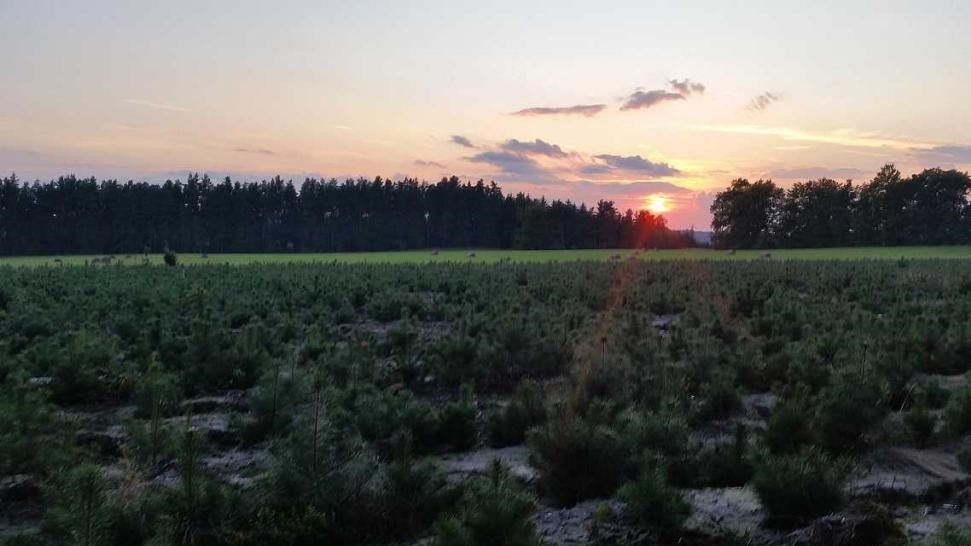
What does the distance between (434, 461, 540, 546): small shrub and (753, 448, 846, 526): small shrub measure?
181 centimetres

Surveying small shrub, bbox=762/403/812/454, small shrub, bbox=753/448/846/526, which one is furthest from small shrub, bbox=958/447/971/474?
small shrub, bbox=753/448/846/526

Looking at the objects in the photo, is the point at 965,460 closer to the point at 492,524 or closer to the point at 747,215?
the point at 492,524

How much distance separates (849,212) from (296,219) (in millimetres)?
62023

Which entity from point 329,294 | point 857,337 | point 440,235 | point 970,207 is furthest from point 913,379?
point 440,235

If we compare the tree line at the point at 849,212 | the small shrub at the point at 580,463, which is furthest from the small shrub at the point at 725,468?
the tree line at the point at 849,212

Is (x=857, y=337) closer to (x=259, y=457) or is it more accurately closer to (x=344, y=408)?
(x=344, y=408)

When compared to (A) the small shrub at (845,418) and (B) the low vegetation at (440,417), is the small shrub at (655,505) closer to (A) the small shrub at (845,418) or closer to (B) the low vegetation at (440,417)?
(B) the low vegetation at (440,417)

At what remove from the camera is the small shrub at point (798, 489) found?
5.41m

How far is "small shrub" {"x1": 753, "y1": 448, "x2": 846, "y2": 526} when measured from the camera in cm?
541

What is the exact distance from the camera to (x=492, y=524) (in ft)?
15.0

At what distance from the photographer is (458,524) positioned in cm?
456

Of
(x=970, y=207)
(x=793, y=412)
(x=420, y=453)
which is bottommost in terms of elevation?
(x=420, y=453)

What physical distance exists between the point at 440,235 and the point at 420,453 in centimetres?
9229

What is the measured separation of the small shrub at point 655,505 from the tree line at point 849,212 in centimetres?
7892
